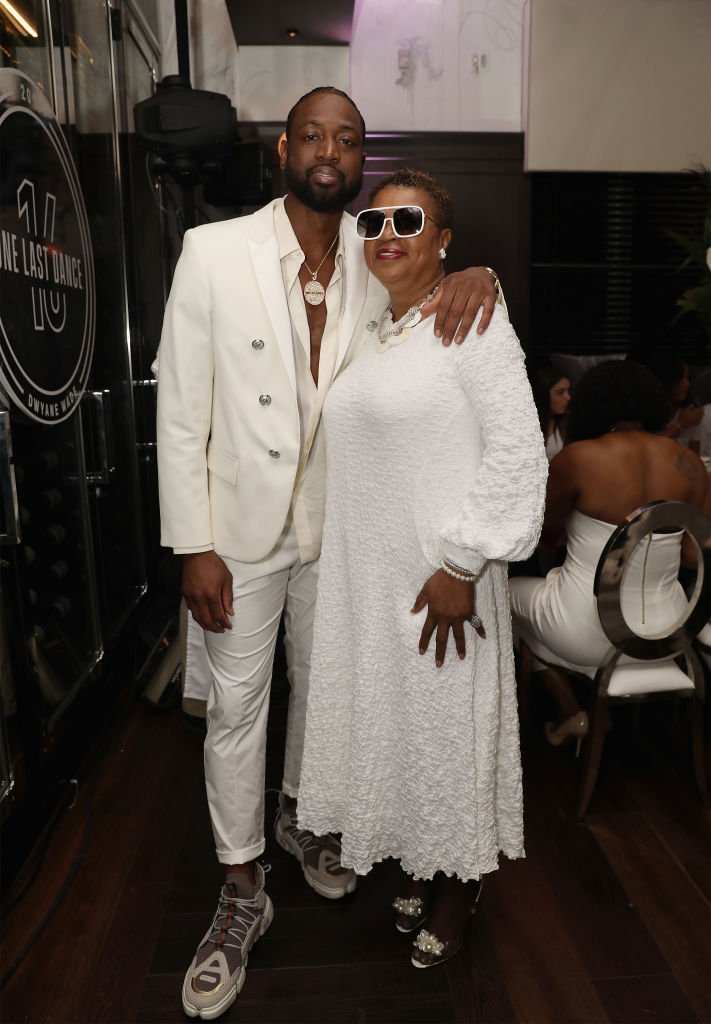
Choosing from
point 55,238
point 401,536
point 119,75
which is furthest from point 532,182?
point 401,536

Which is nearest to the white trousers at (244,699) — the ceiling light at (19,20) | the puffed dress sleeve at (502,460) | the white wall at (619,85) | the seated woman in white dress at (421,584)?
the seated woman in white dress at (421,584)

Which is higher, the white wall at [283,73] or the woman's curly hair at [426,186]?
the white wall at [283,73]

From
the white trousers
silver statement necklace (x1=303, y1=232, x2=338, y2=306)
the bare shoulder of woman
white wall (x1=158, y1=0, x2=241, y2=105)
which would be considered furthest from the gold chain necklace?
white wall (x1=158, y1=0, x2=241, y2=105)

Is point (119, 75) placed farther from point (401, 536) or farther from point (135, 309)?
point (401, 536)

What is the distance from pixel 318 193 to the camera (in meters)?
1.64

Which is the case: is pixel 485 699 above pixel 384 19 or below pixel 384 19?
below

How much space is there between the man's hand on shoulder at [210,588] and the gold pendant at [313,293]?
0.57 m

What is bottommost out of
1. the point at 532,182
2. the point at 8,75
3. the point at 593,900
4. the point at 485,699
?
the point at 593,900

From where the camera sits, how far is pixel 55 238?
228 centimetres

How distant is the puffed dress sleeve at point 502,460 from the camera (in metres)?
1.42

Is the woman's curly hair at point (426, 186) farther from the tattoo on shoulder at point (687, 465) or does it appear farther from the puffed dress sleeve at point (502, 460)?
Answer: the tattoo on shoulder at point (687, 465)

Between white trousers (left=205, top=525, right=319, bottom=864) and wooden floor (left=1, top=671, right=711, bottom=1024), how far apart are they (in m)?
0.24

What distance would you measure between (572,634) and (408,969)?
3.22 ft

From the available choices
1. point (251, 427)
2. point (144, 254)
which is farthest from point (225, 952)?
point (144, 254)
